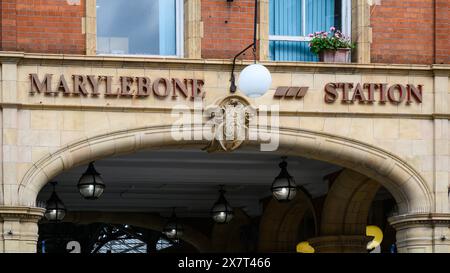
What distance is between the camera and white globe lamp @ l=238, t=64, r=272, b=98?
15847 mm

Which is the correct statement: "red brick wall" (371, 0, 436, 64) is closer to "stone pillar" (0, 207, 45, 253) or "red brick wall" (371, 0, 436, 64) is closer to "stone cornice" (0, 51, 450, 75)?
"stone cornice" (0, 51, 450, 75)

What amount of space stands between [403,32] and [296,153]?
2.21 metres

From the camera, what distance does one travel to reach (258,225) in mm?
26375

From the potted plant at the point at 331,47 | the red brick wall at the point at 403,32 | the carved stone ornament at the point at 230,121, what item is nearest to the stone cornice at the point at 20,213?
the carved stone ornament at the point at 230,121

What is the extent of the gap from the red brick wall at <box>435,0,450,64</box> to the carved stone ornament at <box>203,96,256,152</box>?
2.80 meters

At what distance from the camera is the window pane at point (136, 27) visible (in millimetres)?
17672

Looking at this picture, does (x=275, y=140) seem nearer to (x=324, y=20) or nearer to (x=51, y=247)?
(x=324, y=20)

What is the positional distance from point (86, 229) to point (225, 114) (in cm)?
1899

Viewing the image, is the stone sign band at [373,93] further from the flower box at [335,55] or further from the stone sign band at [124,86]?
the stone sign band at [124,86]

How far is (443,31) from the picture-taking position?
18266 mm

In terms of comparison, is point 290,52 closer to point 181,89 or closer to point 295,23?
point 295,23

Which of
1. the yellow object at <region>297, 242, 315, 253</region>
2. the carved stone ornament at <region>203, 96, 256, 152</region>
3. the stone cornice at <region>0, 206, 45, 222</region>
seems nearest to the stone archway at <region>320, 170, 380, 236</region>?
the yellow object at <region>297, 242, 315, 253</region>

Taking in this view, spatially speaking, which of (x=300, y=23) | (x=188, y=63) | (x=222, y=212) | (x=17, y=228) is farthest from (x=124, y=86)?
(x=222, y=212)
